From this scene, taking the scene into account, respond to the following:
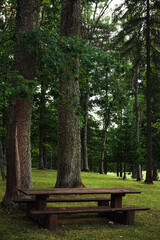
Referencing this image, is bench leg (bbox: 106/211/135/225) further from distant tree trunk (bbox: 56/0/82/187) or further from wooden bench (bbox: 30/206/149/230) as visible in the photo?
distant tree trunk (bbox: 56/0/82/187)

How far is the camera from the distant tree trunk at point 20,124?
8570mm

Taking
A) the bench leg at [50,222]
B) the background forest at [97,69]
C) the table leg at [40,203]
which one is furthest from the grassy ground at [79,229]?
the background forest at [97,69]

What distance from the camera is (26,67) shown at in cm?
891

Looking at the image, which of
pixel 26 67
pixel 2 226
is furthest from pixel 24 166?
pixel 26 67

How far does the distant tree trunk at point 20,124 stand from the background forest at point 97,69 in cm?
26

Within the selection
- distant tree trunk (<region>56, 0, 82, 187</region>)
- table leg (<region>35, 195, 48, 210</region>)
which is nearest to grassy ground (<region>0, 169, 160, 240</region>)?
table leg (<region>35, 195, 48, 210</region>)

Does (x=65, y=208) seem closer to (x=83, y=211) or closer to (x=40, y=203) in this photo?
(x=83, y=211)

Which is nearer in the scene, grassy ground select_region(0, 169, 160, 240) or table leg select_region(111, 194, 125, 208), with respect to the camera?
grassy ground select_region(0, 169, 160, 240)

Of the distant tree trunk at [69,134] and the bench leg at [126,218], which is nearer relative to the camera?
the bench leg at [126,218]

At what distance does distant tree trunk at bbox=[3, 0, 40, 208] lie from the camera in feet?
28.1

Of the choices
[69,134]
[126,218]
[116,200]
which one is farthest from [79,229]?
[69,134]

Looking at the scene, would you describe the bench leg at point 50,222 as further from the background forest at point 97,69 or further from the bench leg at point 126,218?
the background forest at point 97,69

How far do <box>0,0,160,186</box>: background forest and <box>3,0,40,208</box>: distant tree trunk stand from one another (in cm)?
26

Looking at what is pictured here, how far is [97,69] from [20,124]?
2.74 meters
